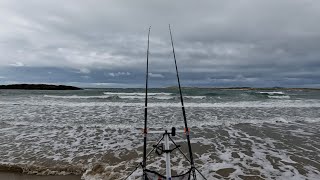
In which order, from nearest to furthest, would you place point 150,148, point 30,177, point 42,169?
point 30,177 < point 42,169 < point 150,148

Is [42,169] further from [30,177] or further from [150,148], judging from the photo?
[150,148]

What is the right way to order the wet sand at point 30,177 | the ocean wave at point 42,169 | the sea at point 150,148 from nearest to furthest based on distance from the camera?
the wet sand at point 30,177
the ocean wave at point 42,169
the sea at point 150,148

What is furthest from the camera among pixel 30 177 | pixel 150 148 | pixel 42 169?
pixel 150 148

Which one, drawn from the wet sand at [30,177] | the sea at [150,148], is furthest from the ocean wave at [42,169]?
the wet sand at [30,177]

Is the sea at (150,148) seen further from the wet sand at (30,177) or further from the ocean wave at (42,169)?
the wet sand at (30,177)

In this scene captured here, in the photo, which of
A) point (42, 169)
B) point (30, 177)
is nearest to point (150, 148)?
point (42, 169)

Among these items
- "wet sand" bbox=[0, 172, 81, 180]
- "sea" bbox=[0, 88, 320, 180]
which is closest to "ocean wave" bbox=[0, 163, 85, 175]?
"sea" bbox=[0, 88, 320, 180]

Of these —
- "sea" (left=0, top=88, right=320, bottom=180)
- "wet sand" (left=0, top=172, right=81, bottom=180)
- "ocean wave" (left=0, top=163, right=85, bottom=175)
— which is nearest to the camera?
"wet sand" (left=0, top=172, right=81, bottom=180)

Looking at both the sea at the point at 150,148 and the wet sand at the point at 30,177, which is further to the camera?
the sea at the point at 150,148

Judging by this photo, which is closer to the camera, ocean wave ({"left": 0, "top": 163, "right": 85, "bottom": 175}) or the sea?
ocean wave ({"left": 0, "top": 163, "right": 85, "bottom": 175})

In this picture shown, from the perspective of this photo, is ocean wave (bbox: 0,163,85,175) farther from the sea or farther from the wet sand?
the wet sand

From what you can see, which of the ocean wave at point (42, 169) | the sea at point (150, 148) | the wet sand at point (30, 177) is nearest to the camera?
the wet sand at point (30, 177)

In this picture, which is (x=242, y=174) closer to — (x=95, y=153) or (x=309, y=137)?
(x=95, y=153)

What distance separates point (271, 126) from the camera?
508 inches
